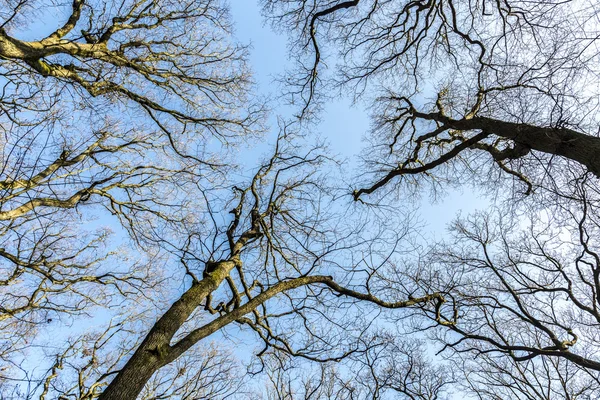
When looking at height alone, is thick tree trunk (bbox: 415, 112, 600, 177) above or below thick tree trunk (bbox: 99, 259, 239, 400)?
above

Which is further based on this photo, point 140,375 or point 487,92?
point 487,92

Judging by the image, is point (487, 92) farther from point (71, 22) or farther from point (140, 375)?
point (71, 22)

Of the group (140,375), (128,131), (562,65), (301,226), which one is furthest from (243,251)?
(562,65)

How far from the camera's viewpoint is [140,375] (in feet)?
9.77

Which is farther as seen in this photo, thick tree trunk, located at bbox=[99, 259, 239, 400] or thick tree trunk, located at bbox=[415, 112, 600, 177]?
thick tree trunk, located at bbox=[415, 112, 600, 177]

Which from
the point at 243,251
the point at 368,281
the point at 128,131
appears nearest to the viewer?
the point at 368,281

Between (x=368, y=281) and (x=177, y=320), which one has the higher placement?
(x=368, y=281)

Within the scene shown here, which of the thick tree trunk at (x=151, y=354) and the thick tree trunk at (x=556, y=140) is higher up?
the thick tree trunk at (x=556, y=140)

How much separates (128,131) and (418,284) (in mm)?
6330

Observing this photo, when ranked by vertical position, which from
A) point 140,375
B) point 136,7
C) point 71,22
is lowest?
point 140,375

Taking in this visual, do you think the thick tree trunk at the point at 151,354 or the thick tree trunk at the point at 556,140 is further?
the thick tree trunk at the point at 556,140

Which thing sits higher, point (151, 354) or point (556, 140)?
point (556, 140)

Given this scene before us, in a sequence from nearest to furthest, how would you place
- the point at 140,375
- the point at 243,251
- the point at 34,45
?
the point at 140,375 → the point at 34,45 → the point at 243,251

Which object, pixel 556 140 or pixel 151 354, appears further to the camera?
pixel 556 140
